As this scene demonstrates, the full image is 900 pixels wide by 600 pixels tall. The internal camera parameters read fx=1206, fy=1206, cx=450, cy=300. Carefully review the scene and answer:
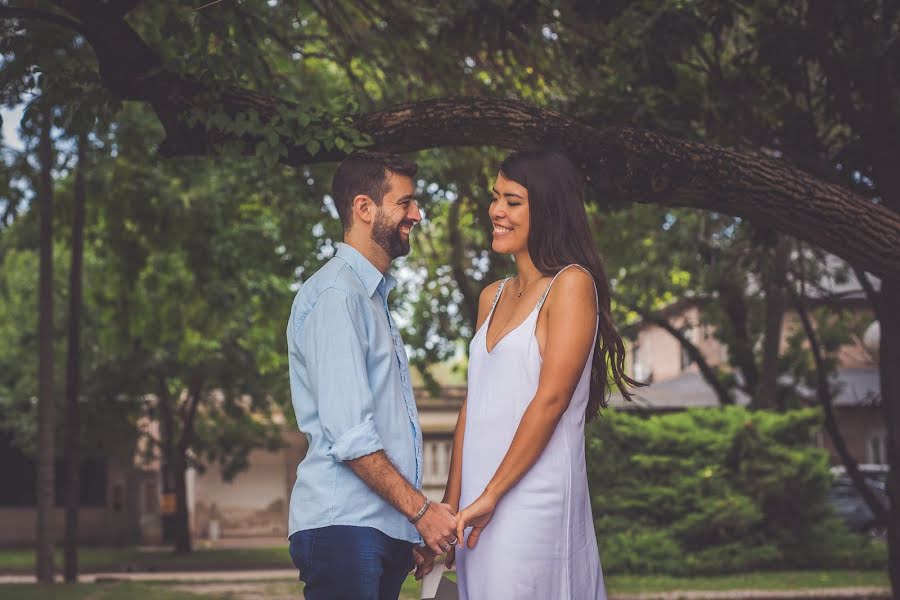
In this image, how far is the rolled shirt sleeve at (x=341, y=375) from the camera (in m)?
3.43

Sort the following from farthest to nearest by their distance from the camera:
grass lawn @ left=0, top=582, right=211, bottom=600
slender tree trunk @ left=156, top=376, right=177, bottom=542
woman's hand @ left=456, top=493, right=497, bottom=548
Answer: slender tree trunk @ left=156, top=376, right=177, bottom=542 < grass lawn @ left=0, top=582, right=211, bottom=600 < woman's hand @ left=456, top=493, right=497, bottom=548

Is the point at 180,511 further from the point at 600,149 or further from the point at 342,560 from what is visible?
the point at 342,560

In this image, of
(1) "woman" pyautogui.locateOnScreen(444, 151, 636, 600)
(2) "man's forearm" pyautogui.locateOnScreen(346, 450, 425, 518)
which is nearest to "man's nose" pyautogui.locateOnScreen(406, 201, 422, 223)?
(1) "woman" pyautogui.locateOnScreen(444, 151, 636, 600)

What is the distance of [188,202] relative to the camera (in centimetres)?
1493

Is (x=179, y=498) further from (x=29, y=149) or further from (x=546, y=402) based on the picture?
(x=546, y=402)

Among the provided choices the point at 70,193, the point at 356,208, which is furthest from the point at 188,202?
the point at 356,208

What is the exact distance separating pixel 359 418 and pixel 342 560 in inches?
16.2

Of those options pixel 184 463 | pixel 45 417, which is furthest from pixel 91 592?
pixel 184 463

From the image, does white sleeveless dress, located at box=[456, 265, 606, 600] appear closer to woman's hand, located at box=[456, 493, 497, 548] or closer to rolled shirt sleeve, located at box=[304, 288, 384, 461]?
woman's hand, located at box=[456, 493, 497, 548]

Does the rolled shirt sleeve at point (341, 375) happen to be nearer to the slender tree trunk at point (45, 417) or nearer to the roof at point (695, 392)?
the slender tree trunk at point (45, 417)

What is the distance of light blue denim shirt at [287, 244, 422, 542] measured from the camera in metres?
3.46

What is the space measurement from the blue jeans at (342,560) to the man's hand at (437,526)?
0.41 feet

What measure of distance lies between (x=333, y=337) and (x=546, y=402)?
66 cm

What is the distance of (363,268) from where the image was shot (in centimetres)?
374
